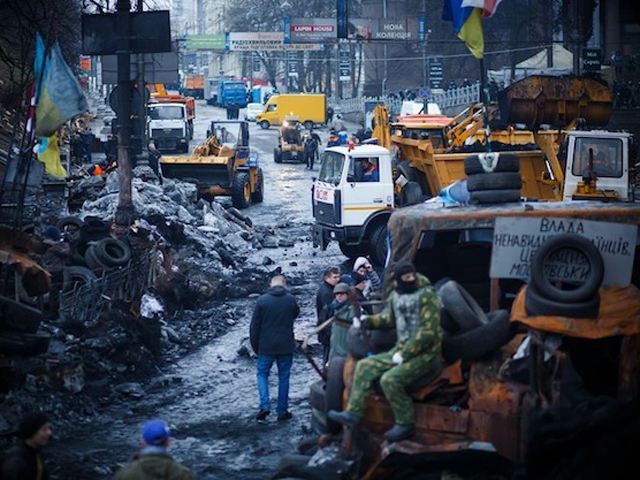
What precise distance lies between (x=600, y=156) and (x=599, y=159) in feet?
0.21

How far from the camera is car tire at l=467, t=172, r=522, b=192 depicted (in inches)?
380

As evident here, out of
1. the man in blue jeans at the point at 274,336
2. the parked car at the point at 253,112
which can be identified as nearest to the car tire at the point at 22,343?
the man in blue jeans at the point at 274,336

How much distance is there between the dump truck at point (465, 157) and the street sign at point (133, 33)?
457 centimetres

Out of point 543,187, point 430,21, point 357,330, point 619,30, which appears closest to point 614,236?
point 357,330

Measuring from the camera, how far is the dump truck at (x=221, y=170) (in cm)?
3045

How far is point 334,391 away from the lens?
28.3 feet

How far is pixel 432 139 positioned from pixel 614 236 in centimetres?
1437

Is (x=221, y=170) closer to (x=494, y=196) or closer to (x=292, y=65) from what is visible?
(x=494, y=196)

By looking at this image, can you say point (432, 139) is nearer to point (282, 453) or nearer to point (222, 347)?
point (222, 347)

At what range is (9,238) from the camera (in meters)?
11.0

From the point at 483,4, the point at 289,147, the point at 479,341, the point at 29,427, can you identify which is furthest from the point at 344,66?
the point at 29,427

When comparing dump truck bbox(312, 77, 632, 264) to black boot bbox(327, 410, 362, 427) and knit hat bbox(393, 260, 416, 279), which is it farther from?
black boot bbox(327, 410, 362, 427)

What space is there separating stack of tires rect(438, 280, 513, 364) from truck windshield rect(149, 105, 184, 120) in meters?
42.7

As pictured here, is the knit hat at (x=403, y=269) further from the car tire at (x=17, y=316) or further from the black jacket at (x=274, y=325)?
the car tire at (x=17, y=316)
